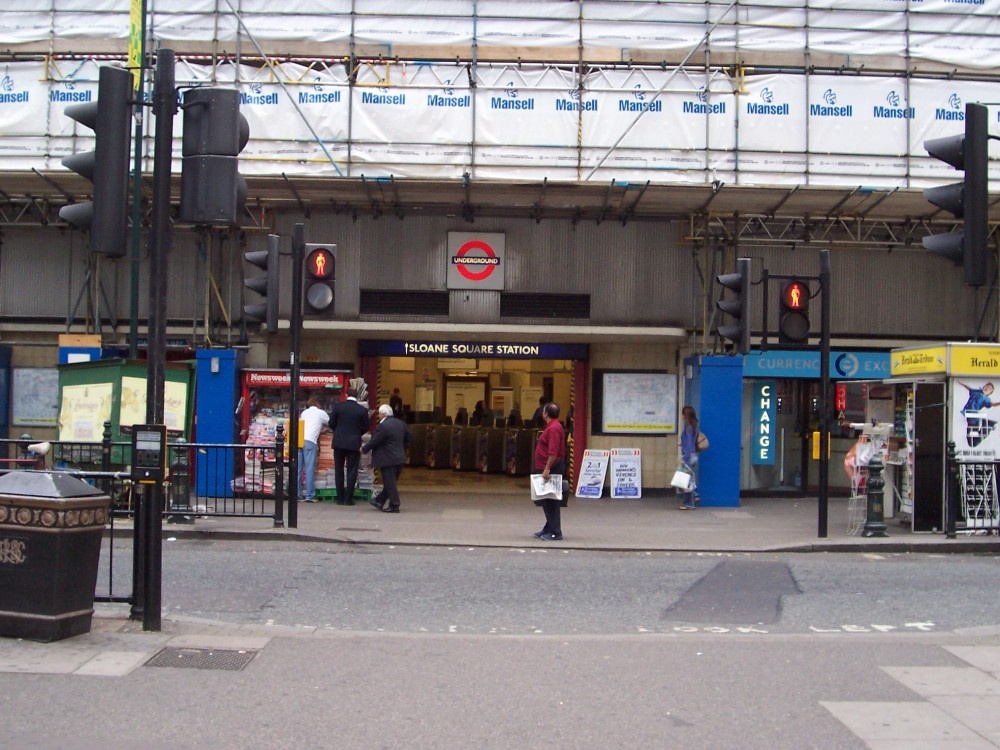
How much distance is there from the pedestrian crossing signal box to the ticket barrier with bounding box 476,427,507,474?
1486 centimetres

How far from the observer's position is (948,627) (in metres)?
9.17

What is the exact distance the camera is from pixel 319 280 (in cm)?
1312

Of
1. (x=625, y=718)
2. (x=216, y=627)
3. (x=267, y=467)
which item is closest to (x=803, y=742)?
(x=625, y=718)

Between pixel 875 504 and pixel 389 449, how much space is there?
6918 millimetres

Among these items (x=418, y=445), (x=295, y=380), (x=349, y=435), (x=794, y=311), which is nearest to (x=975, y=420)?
(x=794, y=311)

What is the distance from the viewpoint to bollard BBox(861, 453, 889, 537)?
14078 millimetres

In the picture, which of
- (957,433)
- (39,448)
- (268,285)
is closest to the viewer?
(39,448)

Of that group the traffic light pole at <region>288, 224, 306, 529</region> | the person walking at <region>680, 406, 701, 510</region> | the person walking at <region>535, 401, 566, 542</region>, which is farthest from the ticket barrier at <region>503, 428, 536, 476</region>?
the traffic light pole at <region>288, 224, 306, 529</region>

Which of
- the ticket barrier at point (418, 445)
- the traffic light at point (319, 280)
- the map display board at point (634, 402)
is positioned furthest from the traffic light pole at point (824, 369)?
the ticket barrier at point (418, 445)

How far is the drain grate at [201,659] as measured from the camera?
279 inches

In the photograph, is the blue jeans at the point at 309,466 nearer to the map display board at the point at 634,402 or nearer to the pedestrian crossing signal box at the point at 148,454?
the map display board at the point at 634,402

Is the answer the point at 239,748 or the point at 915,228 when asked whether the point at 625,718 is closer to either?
the point at 239,748

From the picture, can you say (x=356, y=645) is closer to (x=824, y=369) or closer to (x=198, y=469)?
(x=198, y=469)

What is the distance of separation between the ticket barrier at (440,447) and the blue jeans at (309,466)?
22.7 ft
